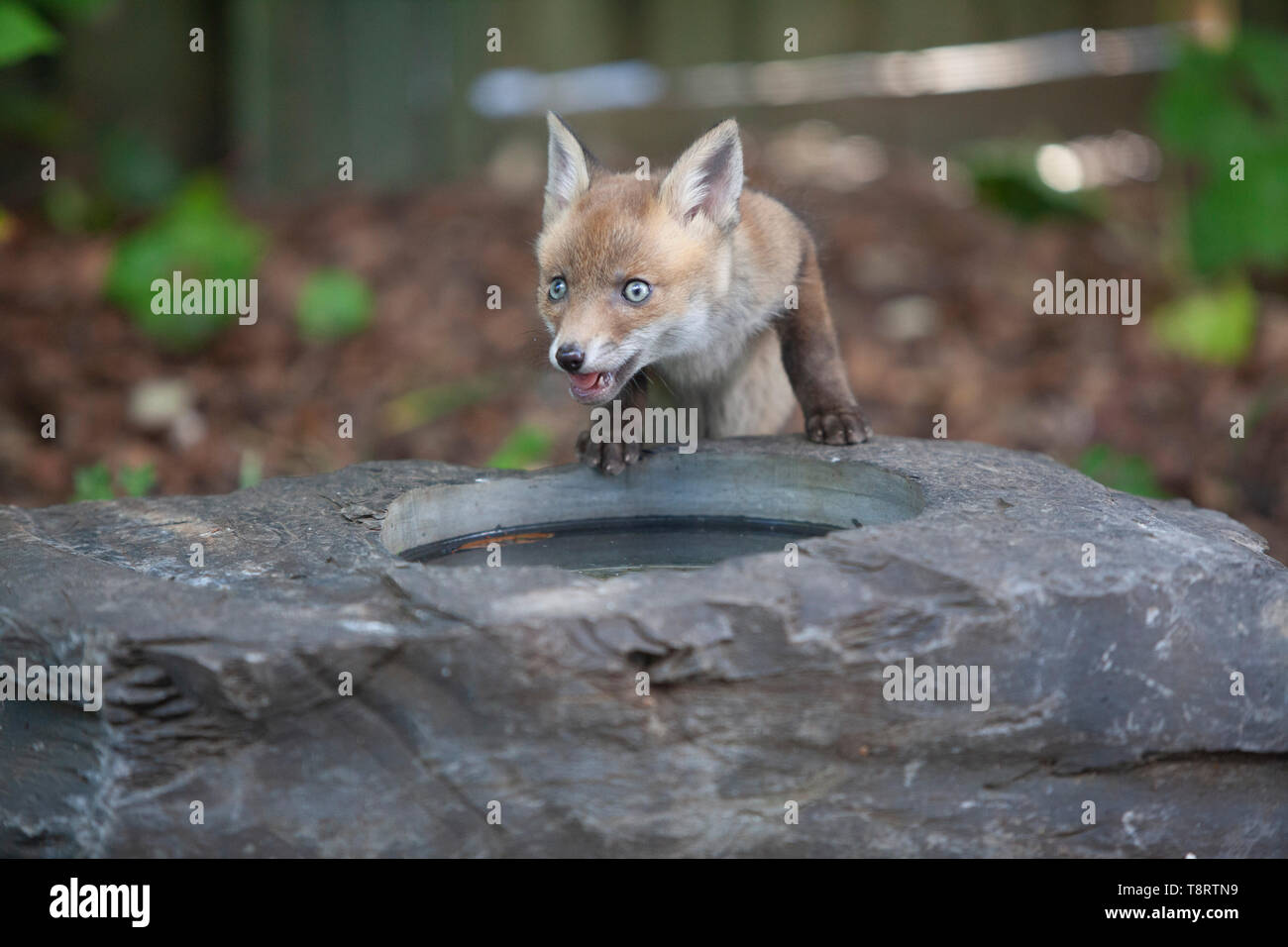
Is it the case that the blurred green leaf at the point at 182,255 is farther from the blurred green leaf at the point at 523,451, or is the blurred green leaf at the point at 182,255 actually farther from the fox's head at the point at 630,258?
the fox's head at the point at 630,258

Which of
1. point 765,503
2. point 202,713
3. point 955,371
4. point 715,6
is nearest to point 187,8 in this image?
point 715,6

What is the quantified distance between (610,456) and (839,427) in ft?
2.30

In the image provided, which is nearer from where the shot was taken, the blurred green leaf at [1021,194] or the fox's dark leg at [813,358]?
the fox's dark leg at [813,358]

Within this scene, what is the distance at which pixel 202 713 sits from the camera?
2.62 meters

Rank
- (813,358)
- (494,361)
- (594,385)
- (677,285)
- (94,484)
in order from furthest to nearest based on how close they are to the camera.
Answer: (494,361), (94,484), (813,358), (677,285), (594,385)

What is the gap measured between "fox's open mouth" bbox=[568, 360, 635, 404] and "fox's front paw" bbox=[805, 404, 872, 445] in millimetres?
712

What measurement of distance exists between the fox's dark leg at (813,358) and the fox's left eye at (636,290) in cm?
74

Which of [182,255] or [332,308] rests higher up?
[182,255]

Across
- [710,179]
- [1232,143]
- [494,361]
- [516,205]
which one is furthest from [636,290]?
[516,205]

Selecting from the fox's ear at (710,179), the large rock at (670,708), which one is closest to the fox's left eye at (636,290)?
the fox's ear at (710,179)

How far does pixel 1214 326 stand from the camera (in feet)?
25.7

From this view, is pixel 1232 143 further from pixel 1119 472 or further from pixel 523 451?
pixel 523 451

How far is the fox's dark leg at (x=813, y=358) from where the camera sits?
14.0 ft

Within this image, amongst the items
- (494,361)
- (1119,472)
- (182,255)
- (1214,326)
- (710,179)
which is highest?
(182,255)
